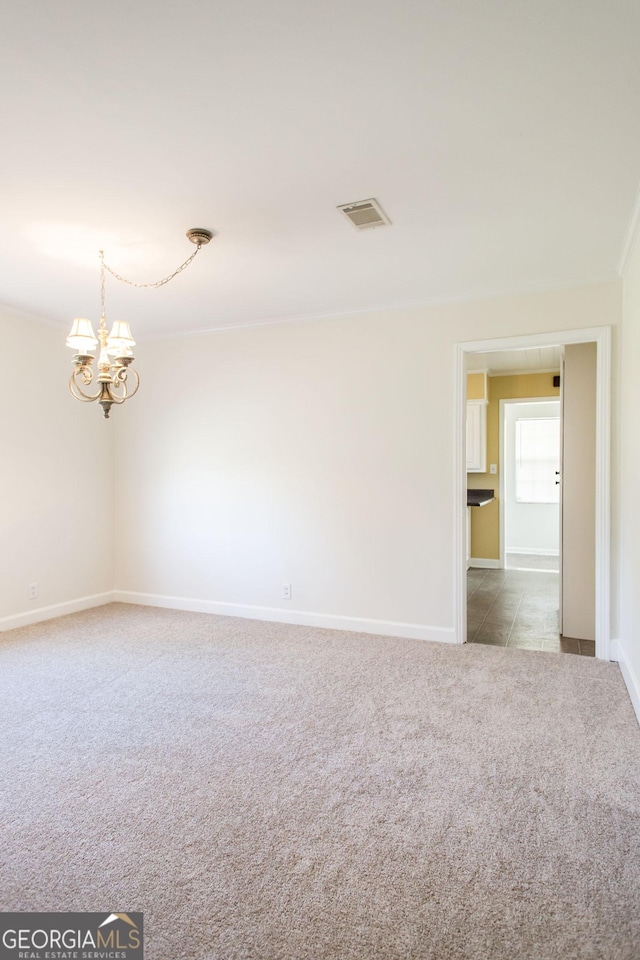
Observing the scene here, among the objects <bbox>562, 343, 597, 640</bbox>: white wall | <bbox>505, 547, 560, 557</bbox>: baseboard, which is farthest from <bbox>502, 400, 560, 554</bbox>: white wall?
<bbox>562, 343, 597, 640</bbox>: white wall

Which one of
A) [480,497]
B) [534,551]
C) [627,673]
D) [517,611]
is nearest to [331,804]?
[627,673]

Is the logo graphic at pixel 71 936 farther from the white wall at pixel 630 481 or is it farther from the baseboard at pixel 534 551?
the baseboard at pixel 534 551

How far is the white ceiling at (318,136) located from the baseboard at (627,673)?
2458 millimetres

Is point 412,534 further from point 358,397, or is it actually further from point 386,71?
point 386,71

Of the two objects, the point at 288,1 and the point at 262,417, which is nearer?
the point at 288,1

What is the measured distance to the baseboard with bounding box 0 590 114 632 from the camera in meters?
4.48

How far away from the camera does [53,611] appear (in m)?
4.85

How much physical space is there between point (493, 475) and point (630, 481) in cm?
420

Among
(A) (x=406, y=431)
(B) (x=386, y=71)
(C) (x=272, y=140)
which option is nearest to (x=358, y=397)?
(A) (x=406, y=431)

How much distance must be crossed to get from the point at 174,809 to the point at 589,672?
2.69 meters

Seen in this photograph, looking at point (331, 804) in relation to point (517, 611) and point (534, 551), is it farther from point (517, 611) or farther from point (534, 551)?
point (534, 551)

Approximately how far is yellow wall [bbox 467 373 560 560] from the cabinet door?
19cm

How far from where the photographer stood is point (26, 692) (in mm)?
3236

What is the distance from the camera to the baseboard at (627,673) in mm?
2907
